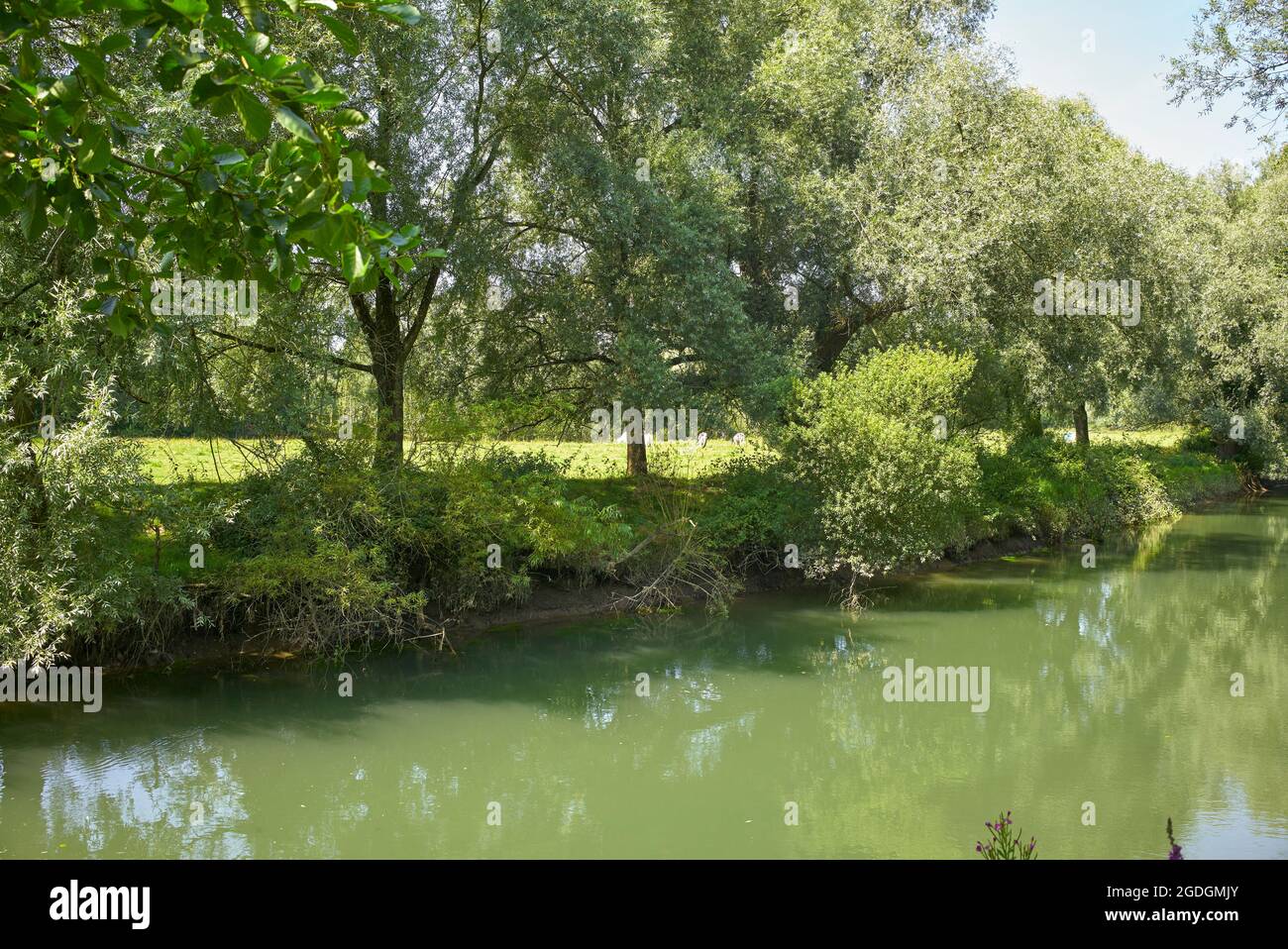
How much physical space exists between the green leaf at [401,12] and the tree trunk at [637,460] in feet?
61.4

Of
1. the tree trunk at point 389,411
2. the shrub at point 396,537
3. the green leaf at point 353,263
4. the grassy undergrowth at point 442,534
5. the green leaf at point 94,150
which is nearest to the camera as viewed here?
the green leaf at point 353,263

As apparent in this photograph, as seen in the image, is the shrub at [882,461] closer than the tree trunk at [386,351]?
Yes

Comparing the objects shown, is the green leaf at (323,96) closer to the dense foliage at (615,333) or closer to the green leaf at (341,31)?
the green leaf at (341,31)

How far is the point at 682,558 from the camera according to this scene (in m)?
18.8

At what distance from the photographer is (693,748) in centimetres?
1268

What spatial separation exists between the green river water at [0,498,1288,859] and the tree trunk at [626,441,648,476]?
15.4 feet

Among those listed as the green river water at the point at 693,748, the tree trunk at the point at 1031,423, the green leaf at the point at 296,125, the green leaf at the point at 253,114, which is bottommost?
the green river water at the point at 693,748

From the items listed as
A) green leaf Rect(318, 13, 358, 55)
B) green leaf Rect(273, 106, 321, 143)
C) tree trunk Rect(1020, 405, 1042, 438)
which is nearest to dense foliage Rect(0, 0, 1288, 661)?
tree trunk Rect(1020, 405, 1042, 438)

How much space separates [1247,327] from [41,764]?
120 feet

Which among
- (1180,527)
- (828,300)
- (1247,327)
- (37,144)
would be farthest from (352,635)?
(1247,327)

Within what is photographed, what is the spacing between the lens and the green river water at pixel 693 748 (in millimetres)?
9820

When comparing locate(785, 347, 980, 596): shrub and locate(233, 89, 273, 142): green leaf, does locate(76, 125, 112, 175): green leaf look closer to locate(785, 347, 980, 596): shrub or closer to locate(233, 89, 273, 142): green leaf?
locate(233, 89, 273, 142): green leaf

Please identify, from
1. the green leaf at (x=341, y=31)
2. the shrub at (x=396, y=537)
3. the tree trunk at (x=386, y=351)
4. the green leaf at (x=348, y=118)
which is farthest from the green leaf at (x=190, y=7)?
the tree trunk at (x=386, y=351)

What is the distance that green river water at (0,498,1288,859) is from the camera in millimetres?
9820
